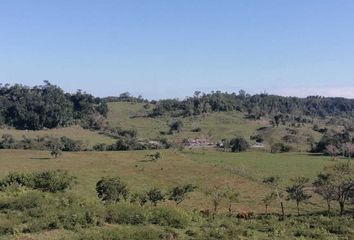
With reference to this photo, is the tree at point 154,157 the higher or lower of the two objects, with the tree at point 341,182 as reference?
lower

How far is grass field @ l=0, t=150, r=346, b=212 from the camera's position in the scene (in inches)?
2633

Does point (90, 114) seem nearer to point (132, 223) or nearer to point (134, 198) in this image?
point (134, 198)

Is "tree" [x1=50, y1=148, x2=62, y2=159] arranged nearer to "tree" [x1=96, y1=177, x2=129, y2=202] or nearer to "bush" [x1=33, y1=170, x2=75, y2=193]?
"bush" [x1=33, y1=170, x2=75, y2=193]

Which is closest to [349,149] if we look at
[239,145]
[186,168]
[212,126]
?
[239,145]

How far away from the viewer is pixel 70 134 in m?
143

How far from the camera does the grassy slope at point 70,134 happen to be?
133500mm

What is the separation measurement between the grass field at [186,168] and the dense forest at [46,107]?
162ft

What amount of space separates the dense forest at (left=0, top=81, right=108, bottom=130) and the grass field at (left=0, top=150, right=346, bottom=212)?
49442mm

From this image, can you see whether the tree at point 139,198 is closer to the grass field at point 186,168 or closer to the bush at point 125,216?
the grass field at point 186,168

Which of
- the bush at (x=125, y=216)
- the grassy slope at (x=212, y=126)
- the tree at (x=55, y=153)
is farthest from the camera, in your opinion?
the grassy slope at (x=212, y=126)

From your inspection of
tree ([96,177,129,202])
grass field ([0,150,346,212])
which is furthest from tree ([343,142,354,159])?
tree ([96,177,129,202])

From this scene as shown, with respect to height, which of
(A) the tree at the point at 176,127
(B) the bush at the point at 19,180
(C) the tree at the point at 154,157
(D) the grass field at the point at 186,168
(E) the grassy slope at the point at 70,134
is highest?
(A) the tree at the point at 176,127

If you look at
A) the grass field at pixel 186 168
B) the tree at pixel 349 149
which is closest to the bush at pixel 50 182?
the grass field at pixel 186 168

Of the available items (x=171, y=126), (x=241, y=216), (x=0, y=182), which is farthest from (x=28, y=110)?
(x=241, y=216)
